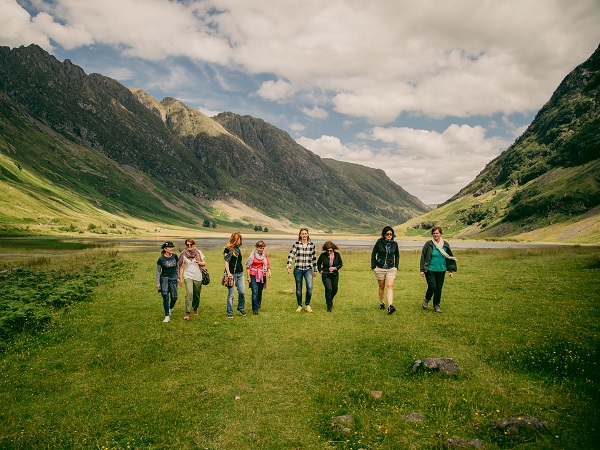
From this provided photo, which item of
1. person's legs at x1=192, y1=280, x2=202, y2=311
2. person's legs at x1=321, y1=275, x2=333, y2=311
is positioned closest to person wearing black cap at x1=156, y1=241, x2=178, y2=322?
person's legs at x1=192, y1=280, x2=202, y2=311

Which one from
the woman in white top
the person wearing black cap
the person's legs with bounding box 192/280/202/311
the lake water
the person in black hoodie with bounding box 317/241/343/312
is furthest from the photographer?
the lake water

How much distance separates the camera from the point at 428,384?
9328mm

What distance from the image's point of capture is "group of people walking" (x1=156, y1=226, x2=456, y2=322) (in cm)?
1667

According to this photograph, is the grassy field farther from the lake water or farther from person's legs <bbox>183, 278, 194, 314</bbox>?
the lake water

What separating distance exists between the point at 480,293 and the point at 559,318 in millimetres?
7021

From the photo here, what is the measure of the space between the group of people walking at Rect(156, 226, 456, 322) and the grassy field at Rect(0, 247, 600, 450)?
1027 mm

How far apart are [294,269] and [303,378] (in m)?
7.41

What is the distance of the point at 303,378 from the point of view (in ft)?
33.6

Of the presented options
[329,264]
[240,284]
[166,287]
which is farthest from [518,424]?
[166,287]

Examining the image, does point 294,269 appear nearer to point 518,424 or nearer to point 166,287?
point 166,287

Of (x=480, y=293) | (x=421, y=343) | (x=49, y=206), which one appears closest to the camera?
(x=421, y=343)

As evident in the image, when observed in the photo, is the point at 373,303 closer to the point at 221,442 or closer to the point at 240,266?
the point at 240,266

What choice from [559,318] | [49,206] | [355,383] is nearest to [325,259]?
[355,383]

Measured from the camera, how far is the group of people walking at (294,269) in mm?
16672
